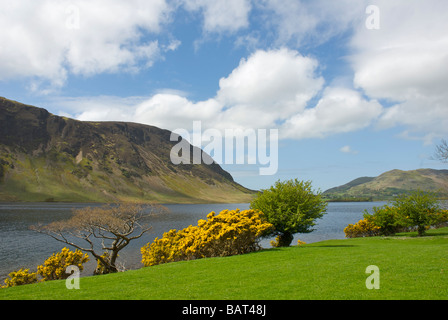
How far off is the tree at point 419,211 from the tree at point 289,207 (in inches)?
843

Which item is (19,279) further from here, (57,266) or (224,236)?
(224,236)

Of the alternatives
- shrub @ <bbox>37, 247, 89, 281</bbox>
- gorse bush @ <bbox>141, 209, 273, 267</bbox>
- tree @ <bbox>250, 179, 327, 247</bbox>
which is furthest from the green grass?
shrub @ <bbox>37, 247, 89, 281</bbox>

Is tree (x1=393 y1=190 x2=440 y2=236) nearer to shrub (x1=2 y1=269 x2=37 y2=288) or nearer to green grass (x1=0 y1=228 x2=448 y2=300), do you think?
green grass (x1=0 y1=228 x2=448 y2=300)

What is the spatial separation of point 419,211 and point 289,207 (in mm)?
27223

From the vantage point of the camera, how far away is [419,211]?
4759 cm

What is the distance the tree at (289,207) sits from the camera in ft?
113

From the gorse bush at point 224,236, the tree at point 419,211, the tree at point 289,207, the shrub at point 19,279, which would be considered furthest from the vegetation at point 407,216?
the shrub at point 19,279

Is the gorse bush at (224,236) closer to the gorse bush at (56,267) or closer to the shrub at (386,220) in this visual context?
the gorse bush at (56,267)

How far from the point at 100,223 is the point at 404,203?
4765cm

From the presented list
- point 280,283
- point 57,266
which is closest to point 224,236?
point 280,283

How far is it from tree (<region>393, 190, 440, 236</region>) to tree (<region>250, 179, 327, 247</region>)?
70.2 feet

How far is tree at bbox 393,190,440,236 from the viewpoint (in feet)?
156
